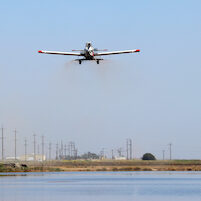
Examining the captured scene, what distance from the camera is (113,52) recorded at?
107875 millimetres

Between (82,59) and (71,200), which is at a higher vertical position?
(82,59)

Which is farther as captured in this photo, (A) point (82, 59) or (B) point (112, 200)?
(A) point (82, 59)

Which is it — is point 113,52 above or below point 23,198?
above

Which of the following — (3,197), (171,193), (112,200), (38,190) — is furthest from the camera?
(38,190)

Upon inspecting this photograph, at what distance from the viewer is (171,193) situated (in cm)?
10906

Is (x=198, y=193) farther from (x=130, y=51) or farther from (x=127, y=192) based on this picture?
(x=130, y=51)

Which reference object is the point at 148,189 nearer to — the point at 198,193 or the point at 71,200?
the point at 198,193

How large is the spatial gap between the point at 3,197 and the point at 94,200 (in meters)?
16.3

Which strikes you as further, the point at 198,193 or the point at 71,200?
the point at 198,193

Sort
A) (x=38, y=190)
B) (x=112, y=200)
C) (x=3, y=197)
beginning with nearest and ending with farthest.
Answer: (x=112, y=200) → (x=3, y=197) → (x=38, y=190)

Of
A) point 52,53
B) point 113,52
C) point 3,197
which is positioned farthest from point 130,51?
point 3,197


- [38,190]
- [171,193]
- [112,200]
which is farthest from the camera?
[38,190]

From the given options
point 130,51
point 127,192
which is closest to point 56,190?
point 127,192

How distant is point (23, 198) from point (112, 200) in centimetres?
1451
